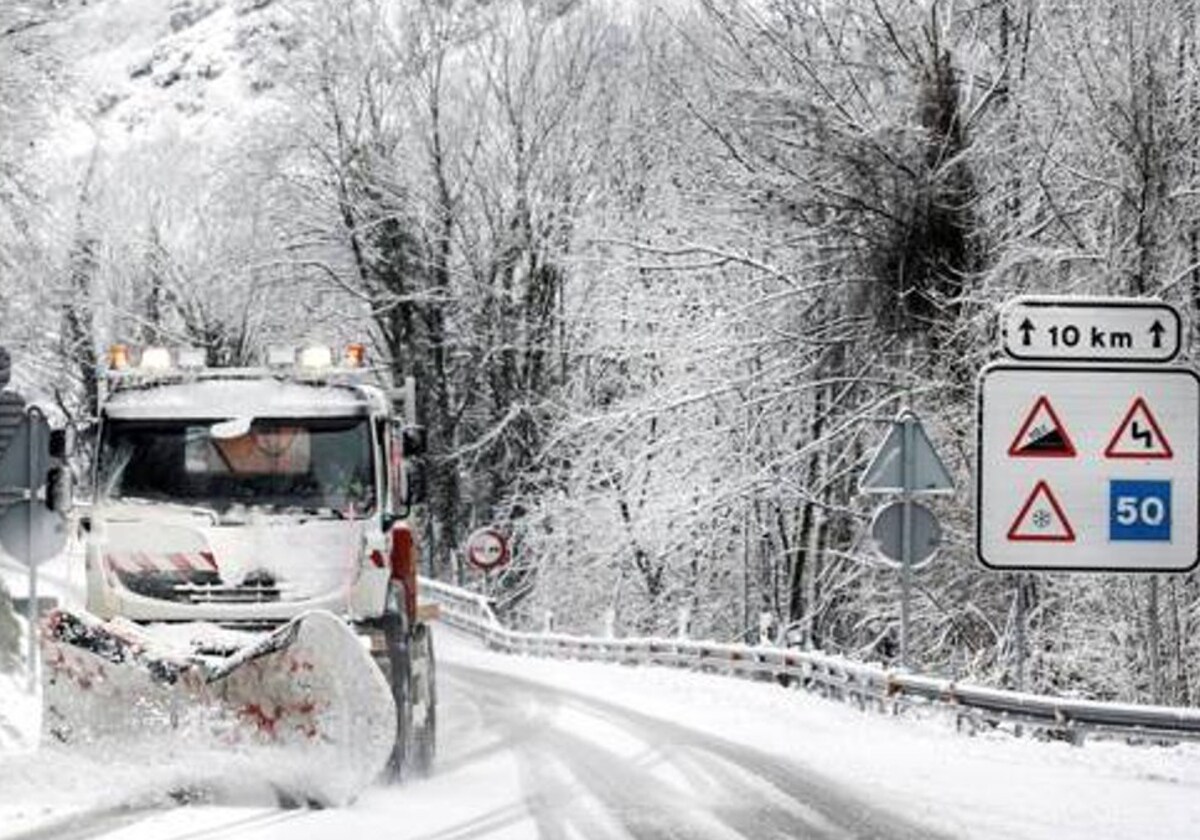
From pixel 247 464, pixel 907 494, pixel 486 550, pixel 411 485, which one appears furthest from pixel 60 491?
pixel 486 550

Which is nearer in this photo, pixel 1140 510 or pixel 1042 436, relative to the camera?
pixel 1140 510

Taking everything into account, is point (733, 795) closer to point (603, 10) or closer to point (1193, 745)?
point (1193, 745)

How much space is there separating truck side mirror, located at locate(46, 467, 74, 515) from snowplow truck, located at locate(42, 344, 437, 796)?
0.66m

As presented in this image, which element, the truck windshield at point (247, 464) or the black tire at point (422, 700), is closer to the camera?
the truck windshield at point (247, 464)

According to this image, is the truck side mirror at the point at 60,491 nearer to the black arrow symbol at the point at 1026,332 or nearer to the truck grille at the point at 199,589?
the truck grille at the point at 199,589

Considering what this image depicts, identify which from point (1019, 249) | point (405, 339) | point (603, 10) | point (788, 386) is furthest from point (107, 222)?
point (1019, 249)

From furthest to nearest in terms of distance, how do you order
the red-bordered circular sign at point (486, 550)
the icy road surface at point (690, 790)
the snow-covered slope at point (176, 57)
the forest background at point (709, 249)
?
the snow-covered slope at point (176, 57), the red-bordered circular sign at point (486, 550), the forest background at point (709, 249), the icy road surface at point (690, 790)

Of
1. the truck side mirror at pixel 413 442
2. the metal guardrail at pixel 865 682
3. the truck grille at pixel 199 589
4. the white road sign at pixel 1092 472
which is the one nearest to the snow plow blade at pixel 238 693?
the truck grille at pixel 199 589

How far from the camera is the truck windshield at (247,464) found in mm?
12656

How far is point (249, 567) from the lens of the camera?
12375 millimetres

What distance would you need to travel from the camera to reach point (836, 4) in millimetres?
23547

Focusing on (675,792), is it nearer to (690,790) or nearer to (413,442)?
(690,790)

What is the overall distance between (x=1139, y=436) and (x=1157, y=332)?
385 mm

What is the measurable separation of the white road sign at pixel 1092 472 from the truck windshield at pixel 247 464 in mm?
6292
